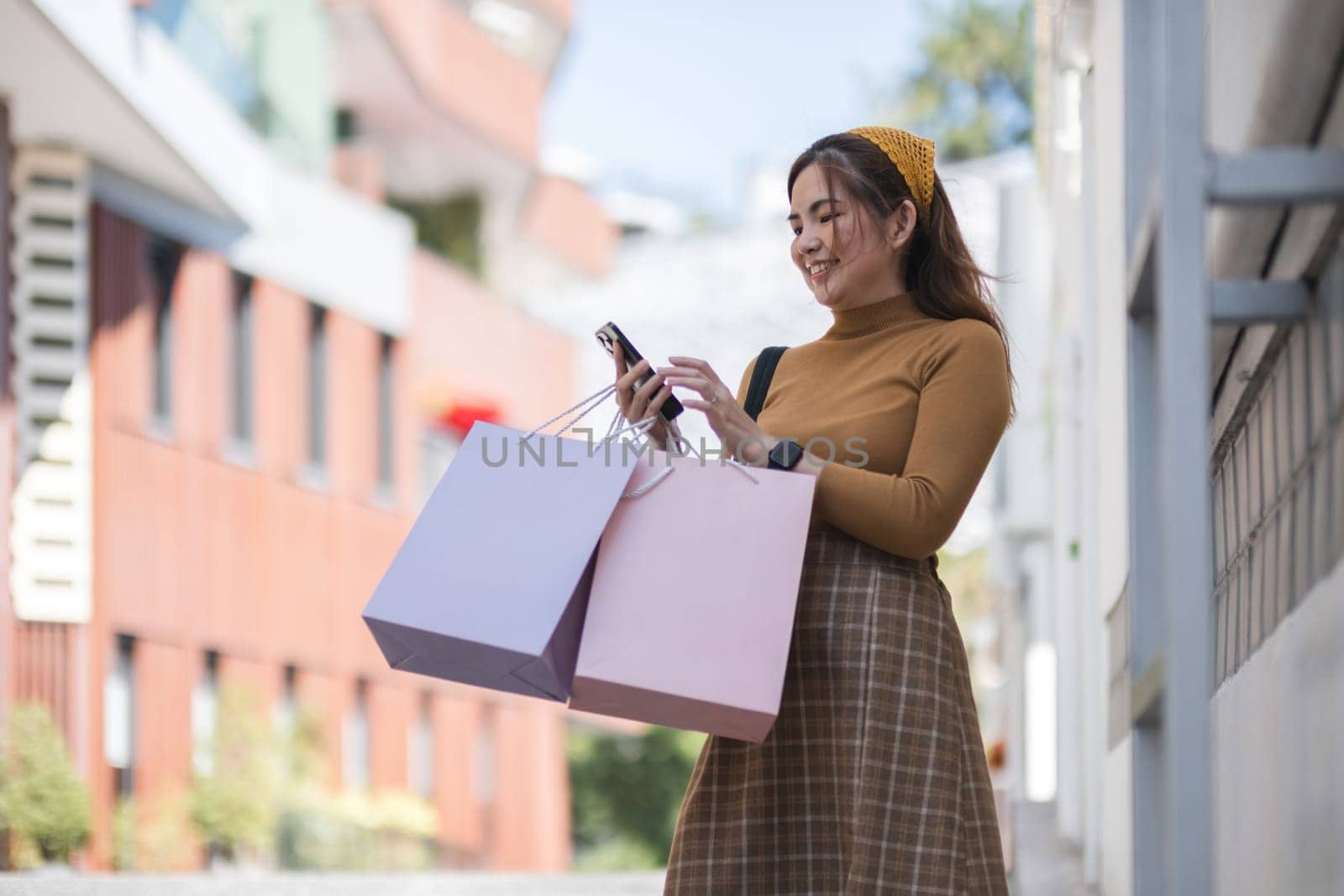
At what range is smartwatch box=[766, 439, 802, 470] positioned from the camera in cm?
288

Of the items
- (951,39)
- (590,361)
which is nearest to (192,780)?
(590,361)

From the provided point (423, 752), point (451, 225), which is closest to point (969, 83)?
point (451, 225)

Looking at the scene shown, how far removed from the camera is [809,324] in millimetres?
34906

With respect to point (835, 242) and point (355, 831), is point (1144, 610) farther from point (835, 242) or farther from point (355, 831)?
→ point (355, 831)

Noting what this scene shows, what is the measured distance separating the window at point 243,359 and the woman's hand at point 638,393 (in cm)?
1498

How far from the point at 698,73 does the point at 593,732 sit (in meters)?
43.8

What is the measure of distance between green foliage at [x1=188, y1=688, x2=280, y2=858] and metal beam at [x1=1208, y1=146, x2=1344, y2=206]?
13.8m

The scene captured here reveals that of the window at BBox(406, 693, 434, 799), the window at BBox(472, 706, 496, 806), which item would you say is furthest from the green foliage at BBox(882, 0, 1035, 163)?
the window at BBox(406, 693, 434, 799)

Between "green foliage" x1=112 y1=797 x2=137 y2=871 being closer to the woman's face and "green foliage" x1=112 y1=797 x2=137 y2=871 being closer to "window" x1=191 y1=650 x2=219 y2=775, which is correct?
"window" x1=191 y1=650 x2=219 y2=775

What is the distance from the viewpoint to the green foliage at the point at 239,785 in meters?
15.0

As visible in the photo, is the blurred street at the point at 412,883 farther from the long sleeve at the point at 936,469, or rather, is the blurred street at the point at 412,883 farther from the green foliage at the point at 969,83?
the green foliage at the point at 969,83

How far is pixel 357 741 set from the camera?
Result: 19.7 meters

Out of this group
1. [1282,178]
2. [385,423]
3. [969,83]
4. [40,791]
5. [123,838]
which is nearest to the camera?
[1282,178]

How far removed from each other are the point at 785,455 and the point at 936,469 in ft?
0.75
